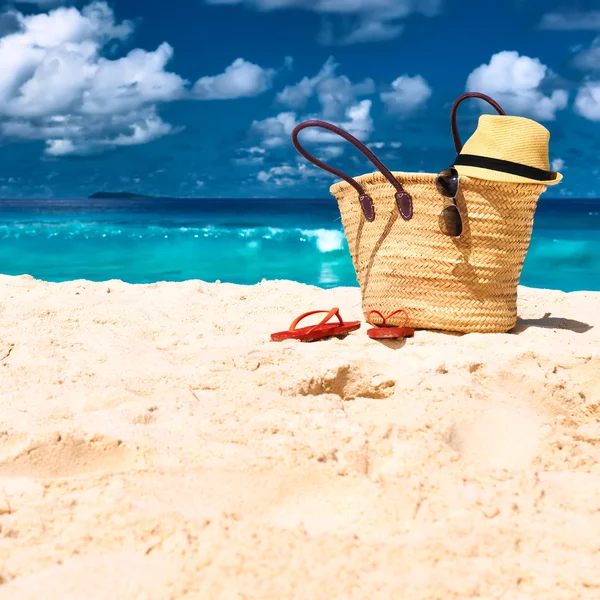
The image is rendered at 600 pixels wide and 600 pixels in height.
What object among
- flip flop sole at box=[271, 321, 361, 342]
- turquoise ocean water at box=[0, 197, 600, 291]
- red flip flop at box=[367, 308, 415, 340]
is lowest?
turquoise ocean water at box=[0, 197, 600, 291]

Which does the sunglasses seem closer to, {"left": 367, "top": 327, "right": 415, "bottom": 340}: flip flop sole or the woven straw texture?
the woven straw texture

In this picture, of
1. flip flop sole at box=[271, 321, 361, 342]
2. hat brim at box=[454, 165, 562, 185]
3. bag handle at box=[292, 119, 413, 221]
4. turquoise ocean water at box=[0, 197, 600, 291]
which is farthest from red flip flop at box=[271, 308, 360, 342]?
turquoise ocean water at box=[0, 197, 600, 291]

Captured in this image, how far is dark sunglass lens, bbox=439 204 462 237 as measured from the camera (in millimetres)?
2417

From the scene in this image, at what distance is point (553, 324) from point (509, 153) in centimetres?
84

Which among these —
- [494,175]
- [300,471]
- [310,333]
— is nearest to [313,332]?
[310,333]

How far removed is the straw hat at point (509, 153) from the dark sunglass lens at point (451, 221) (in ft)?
0.46

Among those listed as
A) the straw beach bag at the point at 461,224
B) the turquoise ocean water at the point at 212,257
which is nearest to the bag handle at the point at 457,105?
the straw beach bag at the point at 461,224

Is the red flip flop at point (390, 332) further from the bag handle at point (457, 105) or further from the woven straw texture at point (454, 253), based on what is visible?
the bag handle at point (457, 105)

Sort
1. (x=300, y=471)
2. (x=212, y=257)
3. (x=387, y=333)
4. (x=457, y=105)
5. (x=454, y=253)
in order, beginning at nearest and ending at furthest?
1. (x=300, y=471)
2. (x=387, y=333)
3. (x=454, y=253)
4. (x=457, y=105)
5. (x=212, y=257)

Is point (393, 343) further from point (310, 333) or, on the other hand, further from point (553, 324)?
point (553, 324)

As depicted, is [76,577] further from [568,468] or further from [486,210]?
[486,210]

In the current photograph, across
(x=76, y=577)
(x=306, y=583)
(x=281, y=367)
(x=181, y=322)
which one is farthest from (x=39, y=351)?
(x=306, y=583)

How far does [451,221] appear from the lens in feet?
7.98

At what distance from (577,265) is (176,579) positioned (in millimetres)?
9836
